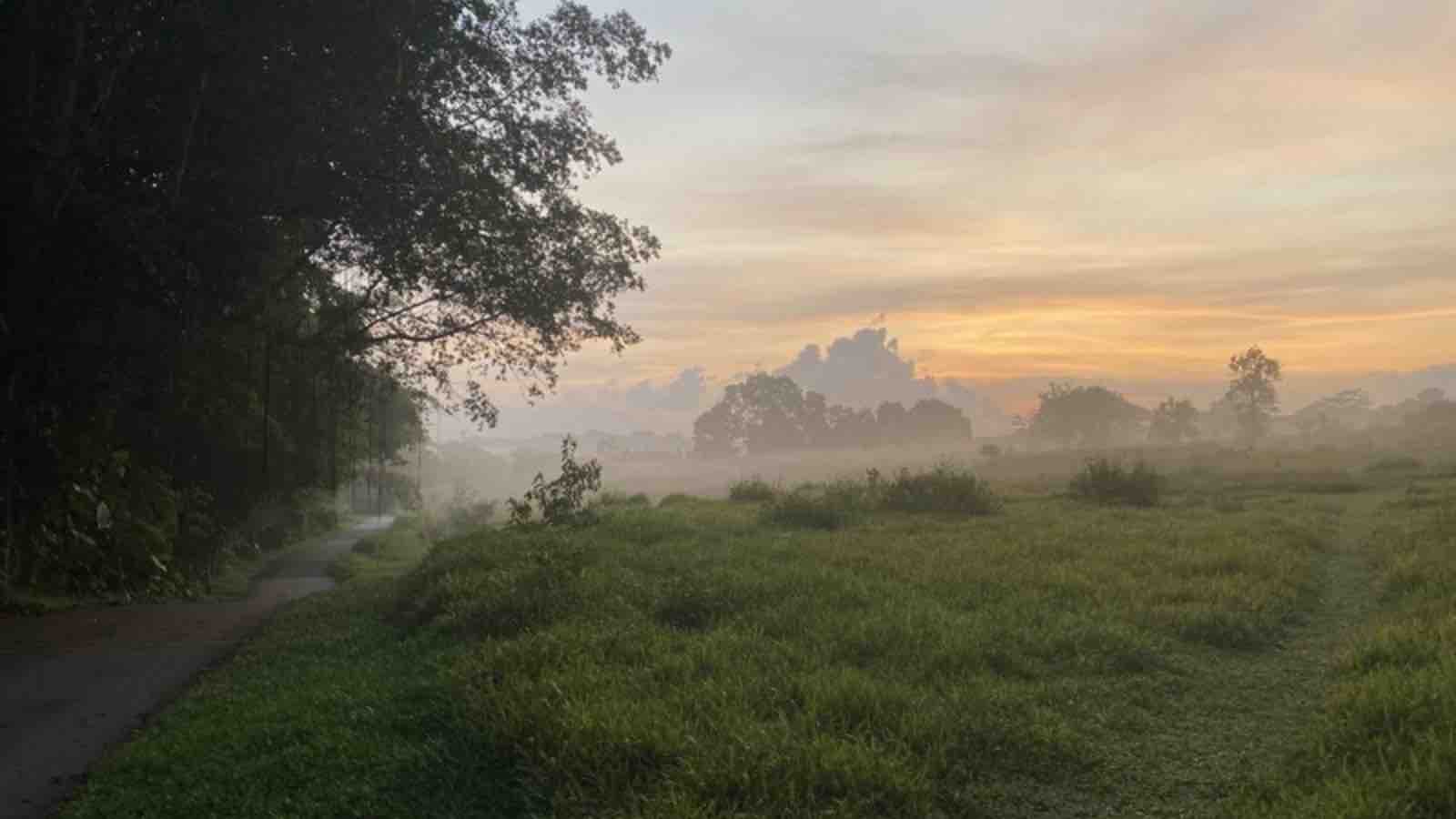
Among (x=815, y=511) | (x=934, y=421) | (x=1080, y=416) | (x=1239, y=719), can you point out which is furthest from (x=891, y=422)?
(x=1239, y=719)

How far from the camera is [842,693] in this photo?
701cm

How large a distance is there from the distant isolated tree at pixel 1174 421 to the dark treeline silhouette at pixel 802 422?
3734 cm

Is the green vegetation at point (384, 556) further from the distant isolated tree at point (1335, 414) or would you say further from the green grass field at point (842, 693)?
the distant isolated tree at point (1335, 414)

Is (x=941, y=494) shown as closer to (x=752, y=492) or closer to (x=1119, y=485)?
(x=1119, y=485)

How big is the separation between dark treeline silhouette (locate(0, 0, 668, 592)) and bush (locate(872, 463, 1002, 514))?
26.7 feet

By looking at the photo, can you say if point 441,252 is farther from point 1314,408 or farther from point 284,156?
point 1314,408

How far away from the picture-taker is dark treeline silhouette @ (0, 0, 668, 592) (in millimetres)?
12750

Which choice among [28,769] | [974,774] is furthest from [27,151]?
[974,774]

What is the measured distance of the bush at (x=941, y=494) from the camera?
22.8 metres

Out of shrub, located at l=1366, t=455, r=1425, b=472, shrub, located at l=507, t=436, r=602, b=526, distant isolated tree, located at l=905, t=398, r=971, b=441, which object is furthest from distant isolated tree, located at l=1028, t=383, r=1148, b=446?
shrub, located at l=507, t=436, r=602, b=526

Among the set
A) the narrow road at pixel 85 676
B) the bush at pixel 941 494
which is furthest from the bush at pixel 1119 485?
the narrow road at pixel 85 676

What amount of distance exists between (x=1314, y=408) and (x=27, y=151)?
147m

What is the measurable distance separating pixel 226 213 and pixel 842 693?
11.7m

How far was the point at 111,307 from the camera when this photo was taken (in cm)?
1330
